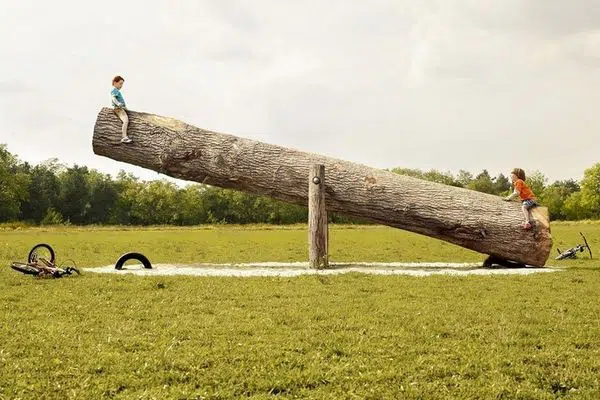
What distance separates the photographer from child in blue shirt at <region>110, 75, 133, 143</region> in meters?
17.5

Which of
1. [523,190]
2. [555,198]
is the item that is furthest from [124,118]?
[555,198]

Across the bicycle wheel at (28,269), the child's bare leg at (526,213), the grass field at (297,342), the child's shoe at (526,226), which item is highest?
the child's bare leg at (526,213)

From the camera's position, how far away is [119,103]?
17.6 meters

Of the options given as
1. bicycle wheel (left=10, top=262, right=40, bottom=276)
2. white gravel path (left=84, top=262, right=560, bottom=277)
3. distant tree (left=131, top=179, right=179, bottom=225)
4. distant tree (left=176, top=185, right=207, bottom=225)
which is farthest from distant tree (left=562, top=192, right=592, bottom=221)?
bicycle wheel (left=10, top=262, right=40, bottom=276)

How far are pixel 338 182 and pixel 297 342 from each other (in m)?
10.2

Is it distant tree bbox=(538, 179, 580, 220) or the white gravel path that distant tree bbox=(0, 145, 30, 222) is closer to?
the white gravel path

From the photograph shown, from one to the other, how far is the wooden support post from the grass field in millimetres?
3917

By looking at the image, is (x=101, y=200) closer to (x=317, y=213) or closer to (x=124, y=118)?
(x=124, y=118)

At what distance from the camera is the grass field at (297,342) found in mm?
6402

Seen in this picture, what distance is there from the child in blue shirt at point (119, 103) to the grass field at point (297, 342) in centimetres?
580

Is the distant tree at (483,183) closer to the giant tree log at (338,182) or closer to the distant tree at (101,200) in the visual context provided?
the distant tree at (101,200)

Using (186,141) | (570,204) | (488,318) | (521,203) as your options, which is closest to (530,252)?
(521,203)

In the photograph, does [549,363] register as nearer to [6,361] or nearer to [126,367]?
[126,367]

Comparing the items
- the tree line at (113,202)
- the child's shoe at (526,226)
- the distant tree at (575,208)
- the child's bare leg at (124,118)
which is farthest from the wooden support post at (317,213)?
the distant tree at (575,208)
